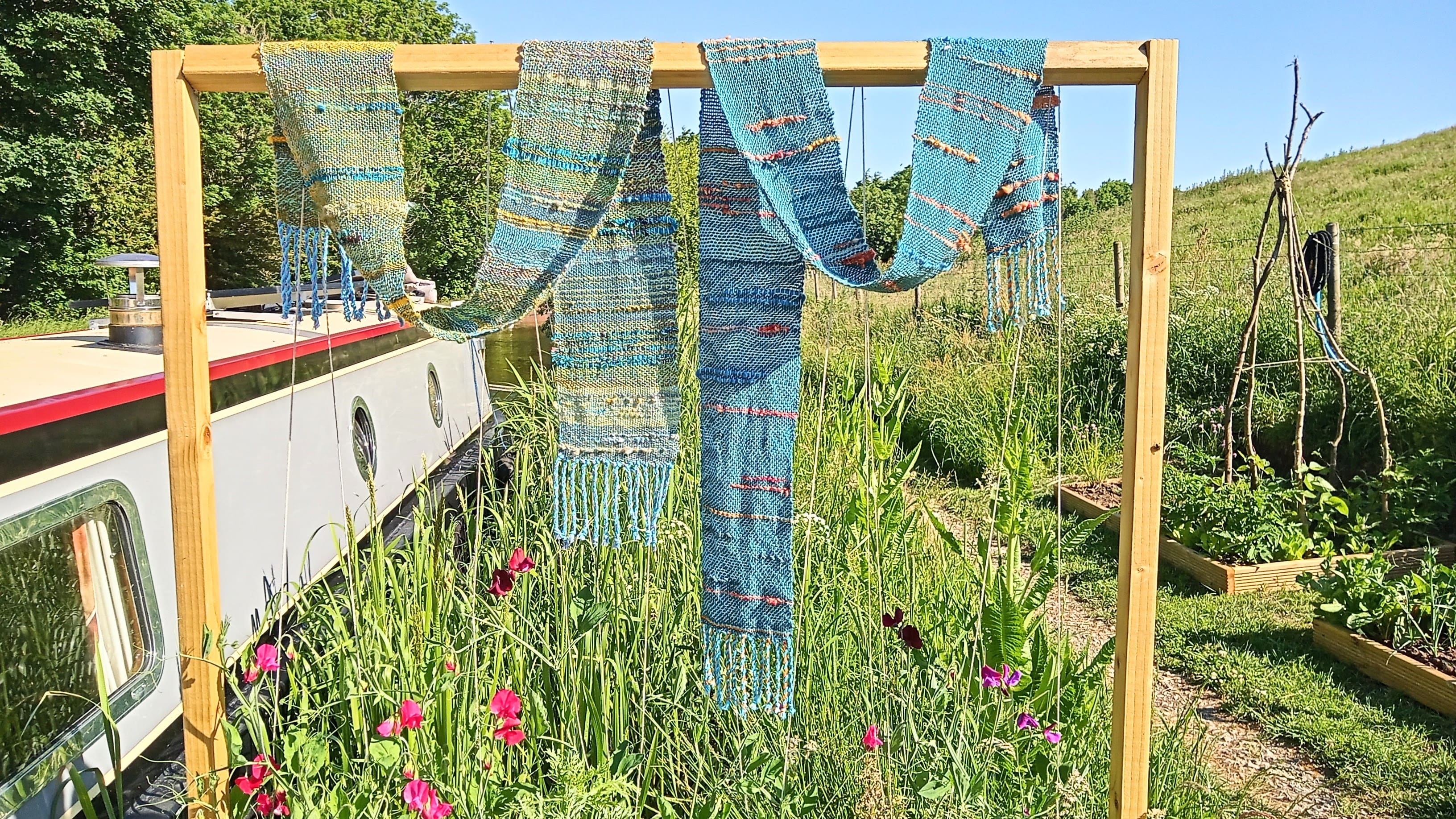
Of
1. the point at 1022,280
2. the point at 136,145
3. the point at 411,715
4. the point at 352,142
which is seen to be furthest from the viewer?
the point at 136,145

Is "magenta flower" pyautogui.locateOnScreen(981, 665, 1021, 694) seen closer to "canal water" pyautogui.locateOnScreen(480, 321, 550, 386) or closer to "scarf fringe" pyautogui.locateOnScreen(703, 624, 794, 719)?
"scarf fringe" pyautogui.locateOnScreen(703, 624, 794, 719)

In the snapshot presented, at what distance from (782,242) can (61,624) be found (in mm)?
1686

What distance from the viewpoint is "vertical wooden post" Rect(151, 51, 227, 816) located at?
2094 mm

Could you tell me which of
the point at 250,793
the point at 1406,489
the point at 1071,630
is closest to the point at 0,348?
the point at 250,793

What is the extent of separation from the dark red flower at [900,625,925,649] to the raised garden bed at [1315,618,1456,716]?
2.58 meters

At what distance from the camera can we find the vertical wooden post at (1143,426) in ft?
6.77

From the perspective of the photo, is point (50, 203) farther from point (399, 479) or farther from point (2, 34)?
point (399, 479)

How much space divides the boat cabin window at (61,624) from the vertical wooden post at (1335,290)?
6.07 m

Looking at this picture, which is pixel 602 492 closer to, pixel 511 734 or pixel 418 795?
pixel 511 734

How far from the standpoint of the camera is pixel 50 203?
20688mm

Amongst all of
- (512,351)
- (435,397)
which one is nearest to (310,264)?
(435,397)

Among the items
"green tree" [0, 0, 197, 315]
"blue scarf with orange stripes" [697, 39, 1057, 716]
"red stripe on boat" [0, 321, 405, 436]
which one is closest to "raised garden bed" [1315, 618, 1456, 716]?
"blue scarf with orange stripes" [697, 39, 1057, 716]

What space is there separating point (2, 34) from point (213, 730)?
74.0 feet

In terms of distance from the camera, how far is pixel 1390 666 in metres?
3.79
